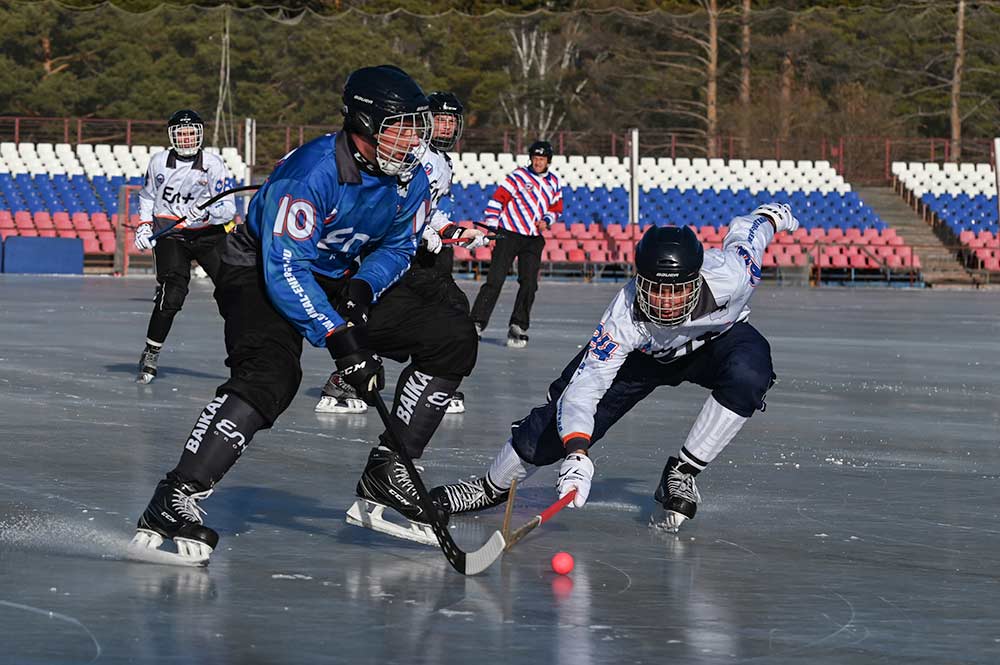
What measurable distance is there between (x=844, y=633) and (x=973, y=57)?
155 feet

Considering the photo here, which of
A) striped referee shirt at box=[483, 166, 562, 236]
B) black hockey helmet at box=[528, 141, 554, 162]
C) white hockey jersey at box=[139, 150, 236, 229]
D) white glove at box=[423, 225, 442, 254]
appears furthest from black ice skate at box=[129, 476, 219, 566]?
black hockey helmet at box=[528, 141, 554, 162]

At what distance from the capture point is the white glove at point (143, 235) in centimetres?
1010

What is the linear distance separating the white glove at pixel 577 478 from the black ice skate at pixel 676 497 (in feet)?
1.86

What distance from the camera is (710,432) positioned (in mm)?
5848

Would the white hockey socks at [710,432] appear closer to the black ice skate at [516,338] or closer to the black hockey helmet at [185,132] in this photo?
the black hockey helmet at [185,132]

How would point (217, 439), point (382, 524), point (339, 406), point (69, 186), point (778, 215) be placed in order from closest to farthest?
1. point (217, 439)
2. point (382, 524)
3. point (778, 215)
4. point (339, 406)
5. point (69, 186)

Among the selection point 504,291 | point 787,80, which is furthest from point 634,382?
point 787,80

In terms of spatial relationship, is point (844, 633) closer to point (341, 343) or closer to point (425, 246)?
point (341, 343)

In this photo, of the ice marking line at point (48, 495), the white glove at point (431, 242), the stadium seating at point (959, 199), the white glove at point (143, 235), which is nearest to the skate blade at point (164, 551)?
the ice marking line at point (48, 495)

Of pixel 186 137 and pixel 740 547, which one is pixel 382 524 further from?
pixel 186 137

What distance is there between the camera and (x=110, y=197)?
108 ft

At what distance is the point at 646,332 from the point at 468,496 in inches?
35.6

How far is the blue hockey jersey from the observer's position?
16.4 ft

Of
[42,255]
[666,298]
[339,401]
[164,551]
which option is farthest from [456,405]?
[42,255]
